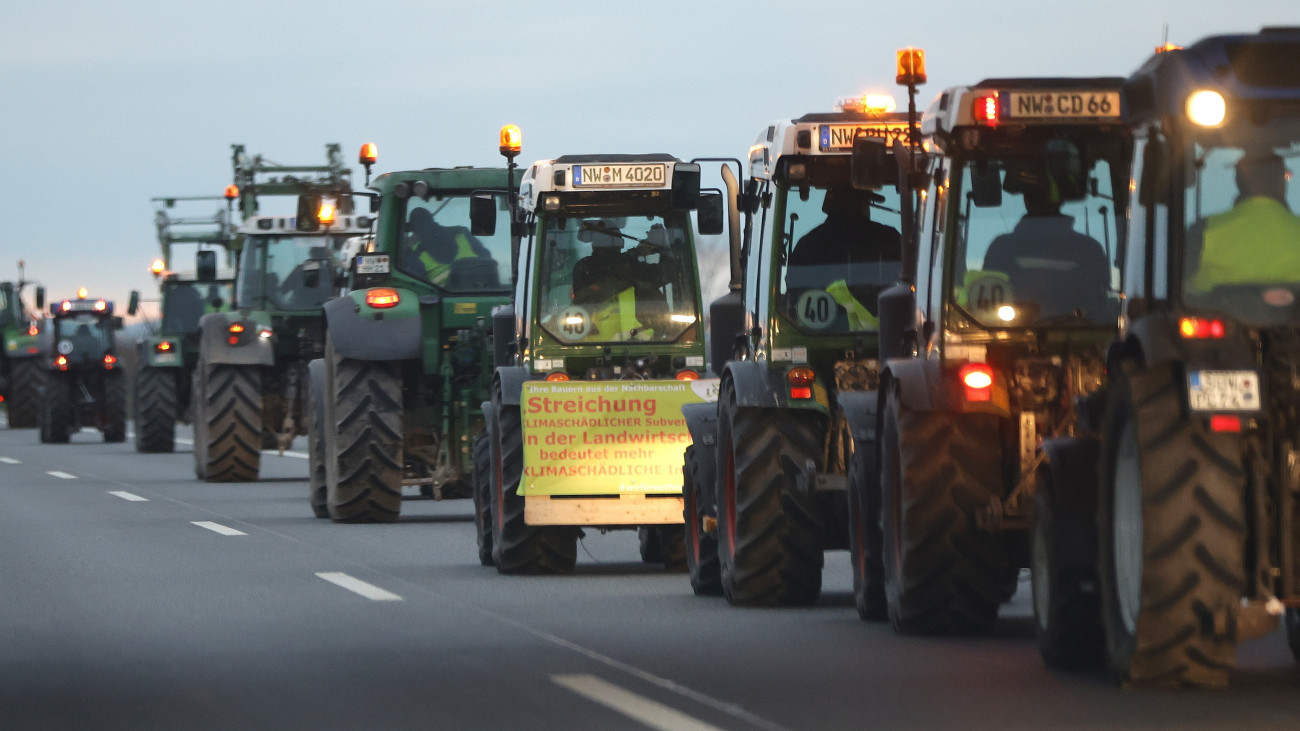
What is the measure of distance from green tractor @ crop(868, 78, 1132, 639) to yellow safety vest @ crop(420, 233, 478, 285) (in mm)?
9649

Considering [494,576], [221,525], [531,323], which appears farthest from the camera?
[221,525]

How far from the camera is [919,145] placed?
11.2 meters

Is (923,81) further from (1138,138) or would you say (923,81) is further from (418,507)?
(418,507)

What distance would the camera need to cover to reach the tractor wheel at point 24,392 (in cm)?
4750

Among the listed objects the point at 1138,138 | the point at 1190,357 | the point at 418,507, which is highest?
the point at 1138,138

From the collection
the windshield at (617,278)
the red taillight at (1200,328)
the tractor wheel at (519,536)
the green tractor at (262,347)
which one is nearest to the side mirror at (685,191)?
the windshield at (617,278)

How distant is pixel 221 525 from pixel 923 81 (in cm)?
1045

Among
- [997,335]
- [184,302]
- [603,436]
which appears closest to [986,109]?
[997,335]

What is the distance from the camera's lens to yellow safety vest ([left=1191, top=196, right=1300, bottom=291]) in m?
8.38

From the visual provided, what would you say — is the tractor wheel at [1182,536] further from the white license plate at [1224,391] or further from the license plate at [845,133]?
the license plate at [845,133]

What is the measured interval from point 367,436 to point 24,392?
3080 cm

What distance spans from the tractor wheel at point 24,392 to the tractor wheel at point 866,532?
36004mm

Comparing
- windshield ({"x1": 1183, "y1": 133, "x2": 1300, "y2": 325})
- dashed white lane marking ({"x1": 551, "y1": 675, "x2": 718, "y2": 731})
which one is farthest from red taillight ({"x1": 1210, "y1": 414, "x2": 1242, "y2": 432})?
dashed white lane marking ({"x1": 551, "y1": 675, "x2": 718, "y2": 731})

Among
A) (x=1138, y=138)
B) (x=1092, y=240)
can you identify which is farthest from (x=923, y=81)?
(x=1138, y=138)
